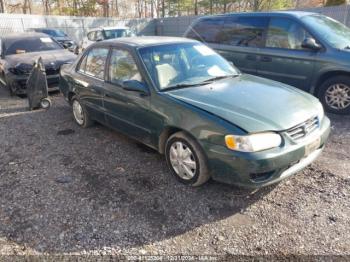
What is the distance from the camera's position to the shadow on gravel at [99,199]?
271 cm

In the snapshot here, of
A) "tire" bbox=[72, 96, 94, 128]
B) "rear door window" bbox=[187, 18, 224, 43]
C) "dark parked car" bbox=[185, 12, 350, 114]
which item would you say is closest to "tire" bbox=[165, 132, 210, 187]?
"tire" bbox=[72, 96, 94, 128]

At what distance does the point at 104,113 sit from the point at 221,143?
2.29m

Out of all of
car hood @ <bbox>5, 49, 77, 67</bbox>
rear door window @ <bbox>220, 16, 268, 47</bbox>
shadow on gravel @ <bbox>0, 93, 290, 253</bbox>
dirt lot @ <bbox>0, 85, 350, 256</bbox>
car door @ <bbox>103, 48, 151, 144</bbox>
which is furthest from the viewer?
car hood @ <bbox>5, 49, 77, 67</bbox>

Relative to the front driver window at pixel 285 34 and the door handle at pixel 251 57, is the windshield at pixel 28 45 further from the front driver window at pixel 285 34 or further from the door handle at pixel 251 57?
the front driver window at pixel 285 34

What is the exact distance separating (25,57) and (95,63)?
411cm

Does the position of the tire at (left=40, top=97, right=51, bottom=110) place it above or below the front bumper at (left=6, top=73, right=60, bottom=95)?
below

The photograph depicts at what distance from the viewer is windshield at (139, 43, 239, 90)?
3.68 m

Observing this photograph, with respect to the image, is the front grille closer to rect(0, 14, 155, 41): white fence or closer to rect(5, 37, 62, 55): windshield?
rect(5, 37, 62, 55): windshield

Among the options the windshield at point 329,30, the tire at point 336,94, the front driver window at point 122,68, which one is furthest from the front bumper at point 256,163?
the windshield at point 329,30

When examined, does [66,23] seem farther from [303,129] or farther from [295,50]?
[303,129]

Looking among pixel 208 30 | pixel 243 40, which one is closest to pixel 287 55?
pixel 243 40

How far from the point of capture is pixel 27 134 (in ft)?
17.2

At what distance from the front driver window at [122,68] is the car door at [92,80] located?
9.2 inches

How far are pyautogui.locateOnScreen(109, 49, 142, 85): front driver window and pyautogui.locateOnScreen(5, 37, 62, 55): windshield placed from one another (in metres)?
5.20
